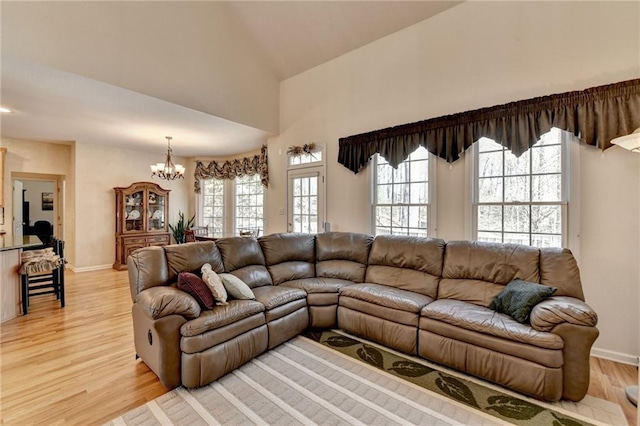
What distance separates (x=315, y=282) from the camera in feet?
11.1

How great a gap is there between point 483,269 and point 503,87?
210cm

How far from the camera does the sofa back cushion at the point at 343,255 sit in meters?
3.63

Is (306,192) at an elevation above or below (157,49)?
below

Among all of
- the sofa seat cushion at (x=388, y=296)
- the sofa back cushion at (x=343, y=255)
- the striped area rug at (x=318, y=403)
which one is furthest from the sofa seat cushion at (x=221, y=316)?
the sofa back cushion at (x=343, y=255)

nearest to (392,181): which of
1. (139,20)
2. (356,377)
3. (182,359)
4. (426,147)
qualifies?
(426,147)

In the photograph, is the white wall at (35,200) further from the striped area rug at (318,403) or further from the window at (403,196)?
the window at (403,196)

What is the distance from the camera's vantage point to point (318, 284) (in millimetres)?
3316

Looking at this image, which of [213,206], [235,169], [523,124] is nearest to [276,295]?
[523,124]

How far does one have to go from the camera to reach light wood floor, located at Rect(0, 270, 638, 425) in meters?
1.93

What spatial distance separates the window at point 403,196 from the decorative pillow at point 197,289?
2.65 meters

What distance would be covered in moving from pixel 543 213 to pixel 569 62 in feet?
5.10

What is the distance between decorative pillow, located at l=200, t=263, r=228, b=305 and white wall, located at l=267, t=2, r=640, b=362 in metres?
2.45

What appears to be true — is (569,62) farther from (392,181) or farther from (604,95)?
(392,181)

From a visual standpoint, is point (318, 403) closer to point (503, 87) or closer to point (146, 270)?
point (146, 270)
